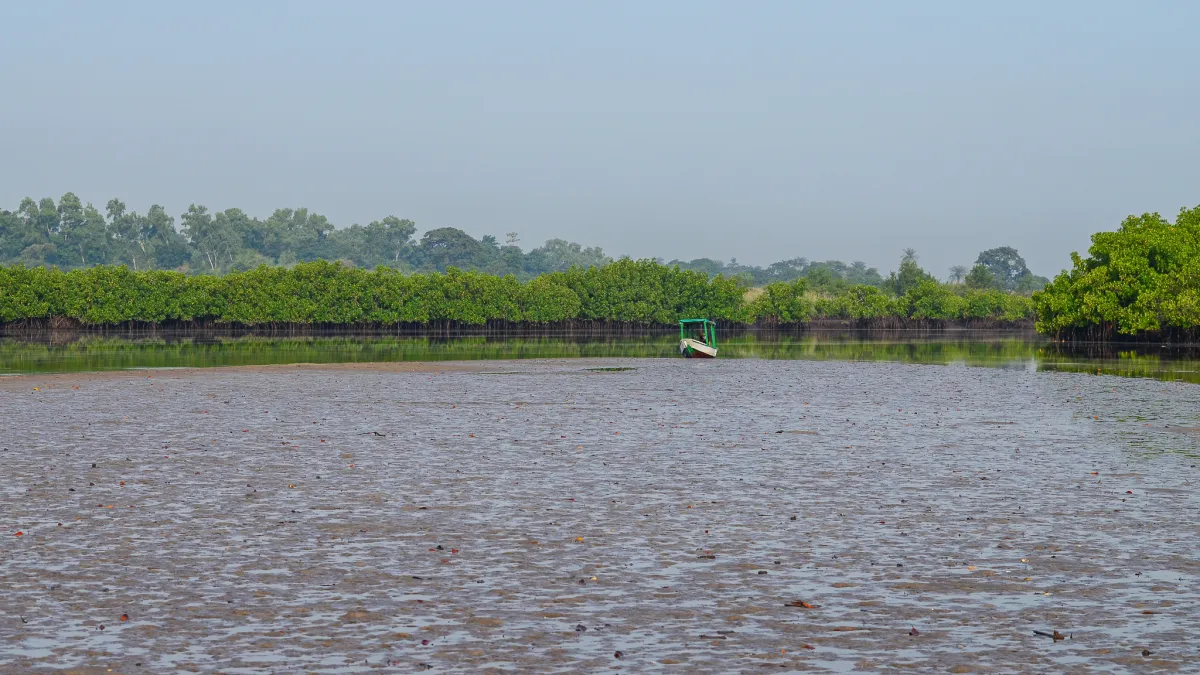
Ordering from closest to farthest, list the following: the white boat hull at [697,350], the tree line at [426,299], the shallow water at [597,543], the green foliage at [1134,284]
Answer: the shallow water at [597,543] → the white boat hull at [697,350] → the green foliage at [1134,284] → the tree line at [426,299]

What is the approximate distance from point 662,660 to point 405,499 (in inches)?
338

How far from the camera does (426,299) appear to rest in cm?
14838

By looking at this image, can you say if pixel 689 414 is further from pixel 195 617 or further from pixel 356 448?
pixel 195 617

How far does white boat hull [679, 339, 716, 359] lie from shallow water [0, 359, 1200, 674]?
42.2 m

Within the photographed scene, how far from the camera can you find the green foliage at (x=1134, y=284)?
282 feet

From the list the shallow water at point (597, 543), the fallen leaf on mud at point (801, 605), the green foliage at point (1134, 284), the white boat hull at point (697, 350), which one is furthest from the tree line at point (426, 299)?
the fallen leaf on mud at point (801, 605)

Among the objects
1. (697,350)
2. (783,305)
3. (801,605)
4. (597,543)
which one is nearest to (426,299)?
(783,305)

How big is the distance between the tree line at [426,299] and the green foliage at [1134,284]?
64.1 metres

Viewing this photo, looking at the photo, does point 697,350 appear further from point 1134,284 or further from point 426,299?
point 426,299

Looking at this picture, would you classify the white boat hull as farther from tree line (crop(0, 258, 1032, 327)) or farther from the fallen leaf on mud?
tree line (crop(0, 258, 1032, 327))

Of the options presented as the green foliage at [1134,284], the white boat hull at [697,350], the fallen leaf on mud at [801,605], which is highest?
the green foliage at [1134,284]

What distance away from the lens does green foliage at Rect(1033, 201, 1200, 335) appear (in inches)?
3388

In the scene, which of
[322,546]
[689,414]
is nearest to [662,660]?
[322,546]

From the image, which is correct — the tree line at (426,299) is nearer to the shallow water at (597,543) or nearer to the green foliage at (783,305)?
the green foliage at (783,305)
